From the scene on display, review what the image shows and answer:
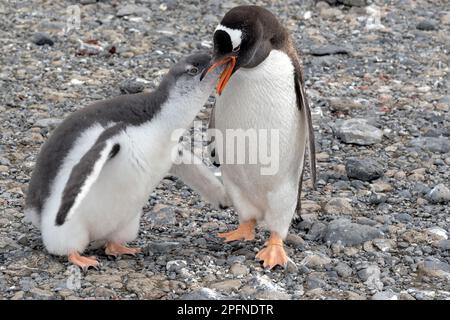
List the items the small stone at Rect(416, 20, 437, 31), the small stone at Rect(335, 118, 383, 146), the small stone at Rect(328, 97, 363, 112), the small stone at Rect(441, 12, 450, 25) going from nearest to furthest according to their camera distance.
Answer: the small stone at Rect(335, 118, 383, 146) < the small stone at Rect(328, 97, 363, 112) < the small stone at Rect(416, 20, 437, 31) < the small stone at Rect(441, 12, 450, 25)

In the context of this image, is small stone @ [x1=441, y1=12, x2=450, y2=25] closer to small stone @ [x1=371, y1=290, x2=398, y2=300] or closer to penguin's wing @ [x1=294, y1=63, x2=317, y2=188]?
penguin's wing @ [x1=294, y1=63, x2=317, y2=188]

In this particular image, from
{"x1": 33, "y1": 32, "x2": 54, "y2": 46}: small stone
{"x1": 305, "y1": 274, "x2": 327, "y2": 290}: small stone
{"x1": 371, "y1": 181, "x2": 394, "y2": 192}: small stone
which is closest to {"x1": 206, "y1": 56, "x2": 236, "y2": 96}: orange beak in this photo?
{"x1": 305, "y1": 274, "x2": 327, "y2": 290}: small stone

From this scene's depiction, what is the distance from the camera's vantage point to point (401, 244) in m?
4.30

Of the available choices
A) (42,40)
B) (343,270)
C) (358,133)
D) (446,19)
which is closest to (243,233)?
(343,270)

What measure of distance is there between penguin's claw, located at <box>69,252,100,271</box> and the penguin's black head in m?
0.92

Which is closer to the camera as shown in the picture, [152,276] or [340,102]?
[152,276]

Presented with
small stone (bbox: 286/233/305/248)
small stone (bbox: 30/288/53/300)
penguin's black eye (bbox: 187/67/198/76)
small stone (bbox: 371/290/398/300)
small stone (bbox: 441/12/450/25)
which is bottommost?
small stone (bbox: 286/233/305/248)

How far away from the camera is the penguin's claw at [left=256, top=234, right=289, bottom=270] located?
3961 mm

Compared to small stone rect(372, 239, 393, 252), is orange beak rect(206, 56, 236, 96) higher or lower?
higher

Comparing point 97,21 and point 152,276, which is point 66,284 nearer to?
point 152,276

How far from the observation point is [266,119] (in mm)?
3967

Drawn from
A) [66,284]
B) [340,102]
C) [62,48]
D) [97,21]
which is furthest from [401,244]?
[97,21]

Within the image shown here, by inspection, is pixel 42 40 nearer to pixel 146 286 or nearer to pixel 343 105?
pixel 343 105

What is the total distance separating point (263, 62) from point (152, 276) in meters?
1.04
